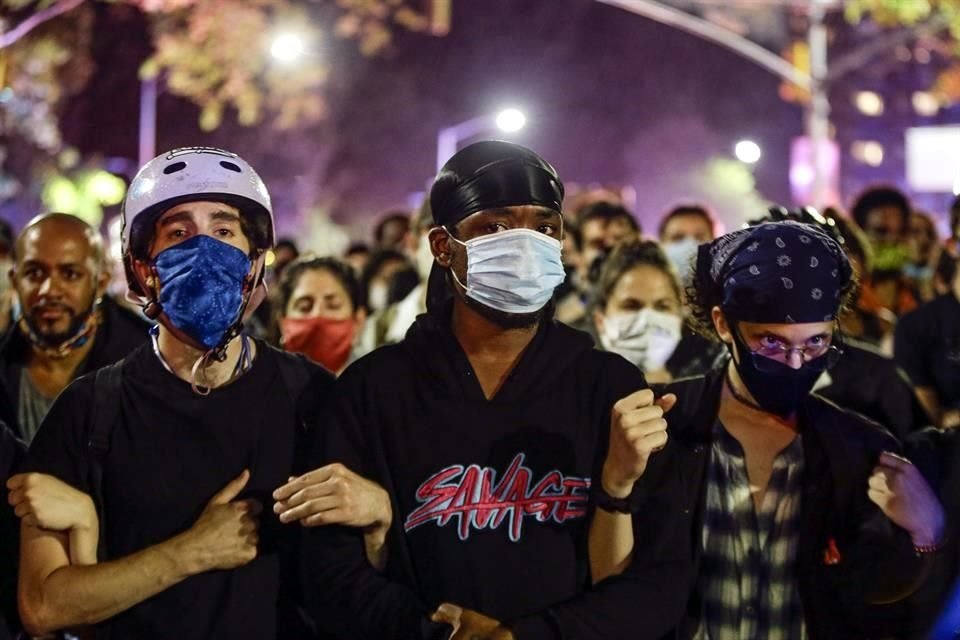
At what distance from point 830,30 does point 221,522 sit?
29882 mm

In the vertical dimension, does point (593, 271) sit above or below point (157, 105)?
below

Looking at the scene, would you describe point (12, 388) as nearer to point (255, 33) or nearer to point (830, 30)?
point (255, 33)

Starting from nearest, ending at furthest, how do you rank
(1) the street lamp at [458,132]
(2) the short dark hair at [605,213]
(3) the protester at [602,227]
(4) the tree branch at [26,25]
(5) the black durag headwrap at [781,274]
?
(5) the black durag headwrap at [781,274] → (3) the protester at [602,227] → (2) the short dark hair at [605,213] → (4) the tree branch at [26,25] → (1) the street lamp at [458,132]

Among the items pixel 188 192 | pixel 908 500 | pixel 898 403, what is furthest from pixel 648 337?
pixel 188 192

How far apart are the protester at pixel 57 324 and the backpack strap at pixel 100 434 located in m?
1.67

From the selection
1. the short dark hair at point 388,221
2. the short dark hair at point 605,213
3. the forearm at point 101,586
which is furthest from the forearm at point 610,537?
the short dark hair at point 388,221

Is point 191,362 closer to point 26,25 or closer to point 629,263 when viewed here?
point 629,263

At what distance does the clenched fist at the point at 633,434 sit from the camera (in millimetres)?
3389

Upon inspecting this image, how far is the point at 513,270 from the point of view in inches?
145

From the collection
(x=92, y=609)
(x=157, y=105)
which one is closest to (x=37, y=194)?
(x=157, y=105)

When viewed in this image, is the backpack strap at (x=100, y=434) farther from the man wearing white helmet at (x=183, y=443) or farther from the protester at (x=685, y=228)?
the protester at (x=685, y=228)

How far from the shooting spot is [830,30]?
30906mm

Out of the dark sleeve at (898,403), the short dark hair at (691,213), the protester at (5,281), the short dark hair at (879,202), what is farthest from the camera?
the short dark hair at (879,202)

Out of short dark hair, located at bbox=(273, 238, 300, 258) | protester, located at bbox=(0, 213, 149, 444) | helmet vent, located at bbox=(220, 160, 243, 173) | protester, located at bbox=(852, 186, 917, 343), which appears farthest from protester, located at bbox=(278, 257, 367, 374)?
protester, located at bbox=(852, 186, 917, 343)
